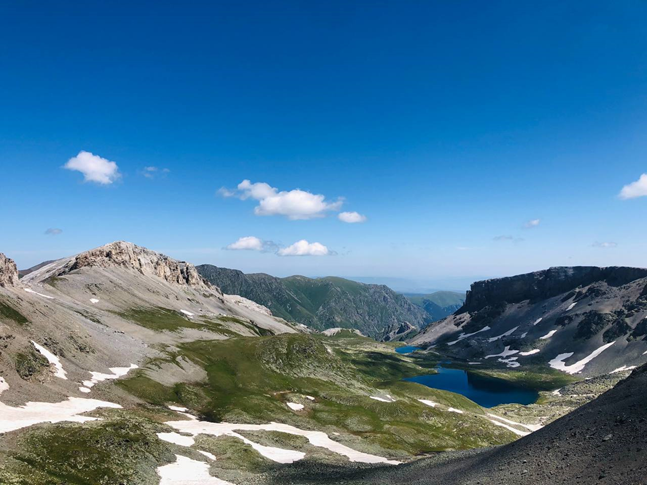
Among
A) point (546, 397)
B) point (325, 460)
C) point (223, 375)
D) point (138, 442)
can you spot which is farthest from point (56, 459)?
point (546, 397)

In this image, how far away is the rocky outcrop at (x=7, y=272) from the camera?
111256 millimetres

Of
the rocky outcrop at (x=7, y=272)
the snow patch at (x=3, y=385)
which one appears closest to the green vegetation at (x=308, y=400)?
the snow patch at (x=3, y=385)

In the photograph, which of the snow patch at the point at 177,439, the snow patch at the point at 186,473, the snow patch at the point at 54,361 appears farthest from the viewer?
the snow patch at the point at 54,361

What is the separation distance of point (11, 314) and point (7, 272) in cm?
3709

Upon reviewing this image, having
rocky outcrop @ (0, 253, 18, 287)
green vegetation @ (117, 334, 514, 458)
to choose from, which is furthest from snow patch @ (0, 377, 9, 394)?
rocky outcrop @ (0, 253, 18, 287)

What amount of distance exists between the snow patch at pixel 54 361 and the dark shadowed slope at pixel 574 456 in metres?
53.6

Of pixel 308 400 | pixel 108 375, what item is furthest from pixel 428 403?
pixel 108 375

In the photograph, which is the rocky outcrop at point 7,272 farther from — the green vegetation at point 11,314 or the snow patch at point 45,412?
the snow patch at point 45,412

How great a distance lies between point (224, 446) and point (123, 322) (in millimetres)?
94398

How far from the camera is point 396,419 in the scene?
341 ft

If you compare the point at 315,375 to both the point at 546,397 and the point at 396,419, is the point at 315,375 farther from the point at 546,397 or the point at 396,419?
the point at 546,397

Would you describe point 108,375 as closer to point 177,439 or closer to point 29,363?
point 29,363

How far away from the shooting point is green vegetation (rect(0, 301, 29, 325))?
8634 centimetres

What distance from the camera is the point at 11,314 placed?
88.4 metres
